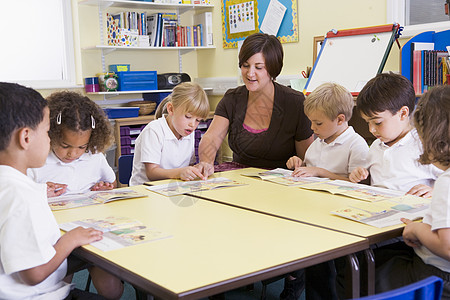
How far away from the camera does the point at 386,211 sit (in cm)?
150

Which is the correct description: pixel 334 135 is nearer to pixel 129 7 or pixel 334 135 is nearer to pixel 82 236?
pixel 82 236

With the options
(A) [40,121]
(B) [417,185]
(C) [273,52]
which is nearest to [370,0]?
(C) [273,52]

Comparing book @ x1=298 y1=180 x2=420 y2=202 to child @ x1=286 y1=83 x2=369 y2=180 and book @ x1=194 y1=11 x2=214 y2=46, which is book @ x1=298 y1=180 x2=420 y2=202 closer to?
child @ x1=286 y1=83 x2=369 y2=180

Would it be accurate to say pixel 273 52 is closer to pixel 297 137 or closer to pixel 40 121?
pixel 297 137

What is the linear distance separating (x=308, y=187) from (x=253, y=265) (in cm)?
85

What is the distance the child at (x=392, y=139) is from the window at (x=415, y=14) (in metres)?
1.53

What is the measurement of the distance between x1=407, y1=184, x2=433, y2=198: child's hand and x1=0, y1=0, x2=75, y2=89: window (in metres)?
3.41

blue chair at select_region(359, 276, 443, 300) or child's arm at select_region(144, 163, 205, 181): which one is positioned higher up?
blue chair at select_region(359, 276, 443, 300)

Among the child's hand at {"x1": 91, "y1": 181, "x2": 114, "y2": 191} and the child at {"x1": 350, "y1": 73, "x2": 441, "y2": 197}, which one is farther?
the child's hand at {"x1": 91, "y1": 181, "x2": 114, "y2": 191}

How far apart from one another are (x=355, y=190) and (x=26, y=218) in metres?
1.09

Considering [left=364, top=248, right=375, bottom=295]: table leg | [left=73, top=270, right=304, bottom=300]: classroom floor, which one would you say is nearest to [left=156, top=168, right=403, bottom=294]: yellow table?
[left=364, top=248, right=375, bottom=295]: table leg

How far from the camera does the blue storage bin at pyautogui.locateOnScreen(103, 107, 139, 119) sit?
14.1ft

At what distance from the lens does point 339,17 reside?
3836 mm

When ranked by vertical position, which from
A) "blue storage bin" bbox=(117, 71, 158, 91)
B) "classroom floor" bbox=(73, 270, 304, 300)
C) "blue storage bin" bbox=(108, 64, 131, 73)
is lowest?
"classroom floor" bbox=(73, 270, 304, 300)
